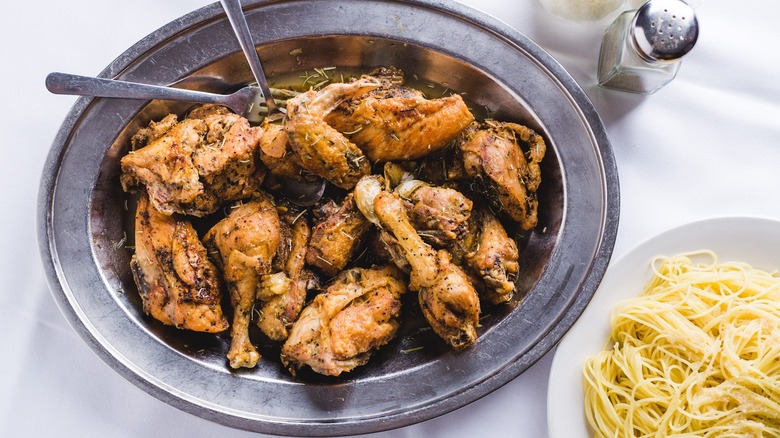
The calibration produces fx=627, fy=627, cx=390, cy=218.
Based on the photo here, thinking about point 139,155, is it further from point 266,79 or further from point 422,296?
point 422,296

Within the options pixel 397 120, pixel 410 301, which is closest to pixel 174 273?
pixel 410 301

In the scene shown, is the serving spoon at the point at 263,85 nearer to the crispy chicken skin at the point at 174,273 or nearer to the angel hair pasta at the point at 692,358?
the crispy chicken skin at the point at 174,273

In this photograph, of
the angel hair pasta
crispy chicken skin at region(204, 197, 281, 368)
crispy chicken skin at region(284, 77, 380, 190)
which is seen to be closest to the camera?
crispy chicken skin at region(284, 77, 380, 190)

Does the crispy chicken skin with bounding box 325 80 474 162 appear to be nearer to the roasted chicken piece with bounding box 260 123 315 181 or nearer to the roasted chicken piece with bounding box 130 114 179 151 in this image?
the roasted chicken piece with bounding box 260 123 315 181

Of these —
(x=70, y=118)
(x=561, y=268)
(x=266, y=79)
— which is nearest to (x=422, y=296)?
(x=561, y=268)

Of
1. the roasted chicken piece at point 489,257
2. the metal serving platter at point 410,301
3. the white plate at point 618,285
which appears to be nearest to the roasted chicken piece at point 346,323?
the metal serving platter at point 410,301

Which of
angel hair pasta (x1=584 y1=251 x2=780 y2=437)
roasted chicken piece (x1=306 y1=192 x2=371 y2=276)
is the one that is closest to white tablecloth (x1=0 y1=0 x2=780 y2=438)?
angel hair pasta (x1=584 y1=251 x2=780 y2=437)
